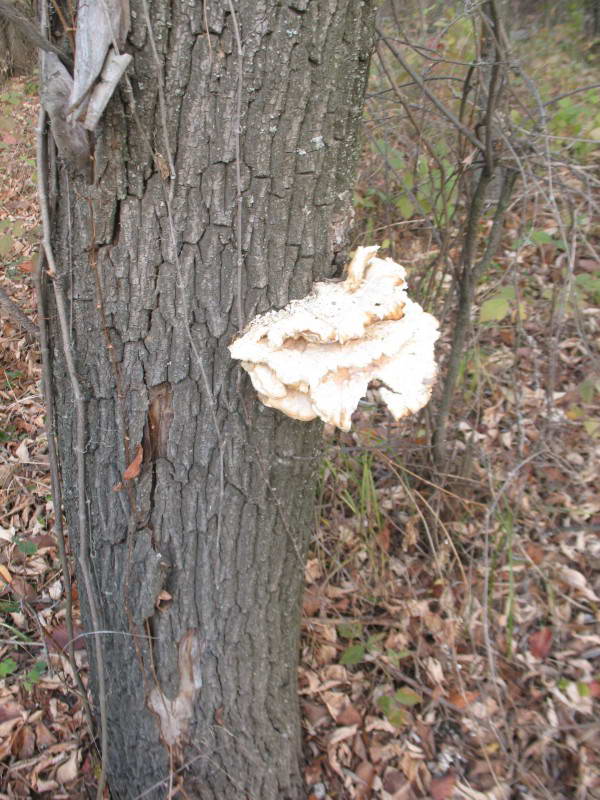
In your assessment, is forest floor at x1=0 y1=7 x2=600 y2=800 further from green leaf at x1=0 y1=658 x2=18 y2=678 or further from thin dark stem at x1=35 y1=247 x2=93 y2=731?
thin dark stem at x1=35 y1=247 x2=93 y2=731

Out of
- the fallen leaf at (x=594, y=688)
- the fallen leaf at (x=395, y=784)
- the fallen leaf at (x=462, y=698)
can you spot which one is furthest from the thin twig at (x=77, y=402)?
the fallen leaf at (x=594, y=688)

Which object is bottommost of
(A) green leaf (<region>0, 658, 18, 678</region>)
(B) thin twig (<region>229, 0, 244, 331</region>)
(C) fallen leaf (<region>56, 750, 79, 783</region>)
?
(C) fallen leaf (<region>56, 750, 79, 783</region>)

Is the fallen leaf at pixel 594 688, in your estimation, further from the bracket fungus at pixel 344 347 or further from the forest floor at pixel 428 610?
the bracket fungus at pixel 344 347

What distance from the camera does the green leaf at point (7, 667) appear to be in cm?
239

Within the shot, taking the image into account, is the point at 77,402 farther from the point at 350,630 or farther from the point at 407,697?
the point at 407,697

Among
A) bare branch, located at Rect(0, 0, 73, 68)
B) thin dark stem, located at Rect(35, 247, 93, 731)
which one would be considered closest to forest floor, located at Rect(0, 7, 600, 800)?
thin dark stem, located at Rect(35, 247, 93, 731)

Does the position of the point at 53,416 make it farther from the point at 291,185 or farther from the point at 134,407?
the point at 291,185

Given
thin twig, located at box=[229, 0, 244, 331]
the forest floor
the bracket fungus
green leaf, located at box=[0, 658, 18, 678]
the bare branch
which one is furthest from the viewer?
green leaf, located at box=[0, 658, 18, 678]

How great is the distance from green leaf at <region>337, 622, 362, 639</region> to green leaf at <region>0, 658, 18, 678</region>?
1.49 metres

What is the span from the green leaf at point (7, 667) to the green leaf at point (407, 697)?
1.72 m

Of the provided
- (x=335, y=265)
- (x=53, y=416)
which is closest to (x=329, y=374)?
(x=335, y=265)

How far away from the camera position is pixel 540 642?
269cm

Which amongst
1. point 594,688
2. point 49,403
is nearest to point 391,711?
point 594,688

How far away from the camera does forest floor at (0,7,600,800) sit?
227cm
